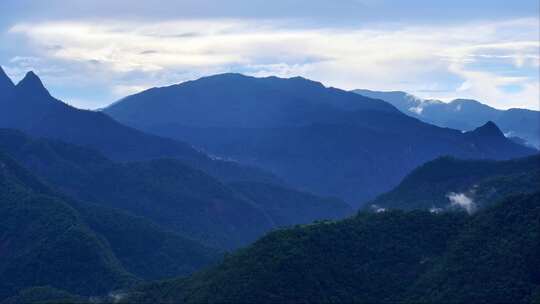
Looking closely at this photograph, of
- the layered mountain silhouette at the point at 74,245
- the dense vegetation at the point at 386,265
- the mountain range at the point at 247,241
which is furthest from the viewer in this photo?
the layered mountain silhouette at the point at 74,245

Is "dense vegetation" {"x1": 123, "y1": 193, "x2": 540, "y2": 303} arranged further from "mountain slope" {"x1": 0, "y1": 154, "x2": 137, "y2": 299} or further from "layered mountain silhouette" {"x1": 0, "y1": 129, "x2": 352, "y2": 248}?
"layered mountain silhouette" {"x1": 0, "y1": 129, "x2": 352, "y2": 248}

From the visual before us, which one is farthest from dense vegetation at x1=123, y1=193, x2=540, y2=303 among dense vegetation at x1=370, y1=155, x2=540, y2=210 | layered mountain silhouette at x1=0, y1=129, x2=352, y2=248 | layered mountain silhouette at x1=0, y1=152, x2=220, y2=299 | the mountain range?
layered mountain silhouette at x1=0, y1=129, x2=352, y2=248

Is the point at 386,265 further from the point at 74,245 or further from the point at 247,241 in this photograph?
the point at 247,241

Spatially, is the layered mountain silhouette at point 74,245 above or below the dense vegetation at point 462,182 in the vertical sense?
below

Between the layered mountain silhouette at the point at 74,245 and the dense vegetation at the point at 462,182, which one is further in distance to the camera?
the dense vegetation at the point at 462,182

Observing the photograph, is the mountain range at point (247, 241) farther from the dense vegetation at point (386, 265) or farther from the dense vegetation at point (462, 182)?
the dense vegetation at point (462, 182)

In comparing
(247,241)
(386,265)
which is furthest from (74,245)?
(247,241)

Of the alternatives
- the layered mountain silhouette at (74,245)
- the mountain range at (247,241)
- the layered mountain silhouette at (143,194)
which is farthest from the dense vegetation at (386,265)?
the layered mountain silhouette at (143,194)

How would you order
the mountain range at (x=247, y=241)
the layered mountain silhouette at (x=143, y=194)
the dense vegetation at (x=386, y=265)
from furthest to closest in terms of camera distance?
the layered mountain silhouette at (x=143, y=194)
the mountain range at (x=247, y=241)
the dense vegetation at (x=386, y=265)
